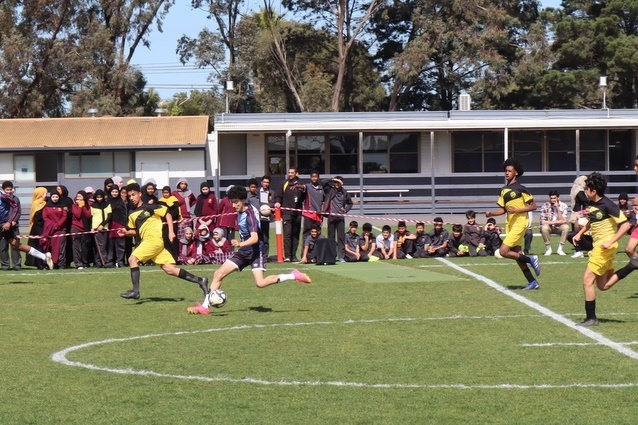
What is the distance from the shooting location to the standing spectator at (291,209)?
22391 mm

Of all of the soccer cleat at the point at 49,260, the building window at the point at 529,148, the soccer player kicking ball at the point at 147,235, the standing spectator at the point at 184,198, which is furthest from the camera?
the building window at the point at 529,148

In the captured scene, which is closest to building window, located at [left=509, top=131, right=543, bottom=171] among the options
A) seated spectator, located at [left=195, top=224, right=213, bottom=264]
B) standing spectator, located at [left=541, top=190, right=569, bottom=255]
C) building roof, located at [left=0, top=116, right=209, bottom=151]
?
building roof, located at [left=0, top=116, right=209, bottom=151]

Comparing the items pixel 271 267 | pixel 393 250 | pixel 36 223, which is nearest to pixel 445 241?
pixel 393 250

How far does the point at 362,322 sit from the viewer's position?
1305 cm

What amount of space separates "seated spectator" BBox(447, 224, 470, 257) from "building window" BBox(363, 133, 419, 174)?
1897cm

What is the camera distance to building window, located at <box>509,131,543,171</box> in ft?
140

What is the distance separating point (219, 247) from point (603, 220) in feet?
37.2

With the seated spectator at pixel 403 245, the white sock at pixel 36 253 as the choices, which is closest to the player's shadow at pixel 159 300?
the white sock at pixel 36 253

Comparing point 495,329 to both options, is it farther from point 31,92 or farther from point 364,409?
point 31,92

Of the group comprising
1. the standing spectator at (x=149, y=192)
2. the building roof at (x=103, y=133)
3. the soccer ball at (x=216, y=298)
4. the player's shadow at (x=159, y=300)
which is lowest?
the player's shadow at (x=159, y=300)

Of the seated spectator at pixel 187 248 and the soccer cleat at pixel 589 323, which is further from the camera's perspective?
the seated spectator at pixel 187 248

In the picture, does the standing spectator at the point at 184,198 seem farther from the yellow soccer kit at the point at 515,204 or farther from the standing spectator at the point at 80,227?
the yellow soccer kit at the point at 515,204

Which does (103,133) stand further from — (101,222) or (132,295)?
(132,295)

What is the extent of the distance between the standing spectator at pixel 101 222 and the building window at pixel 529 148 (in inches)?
936
